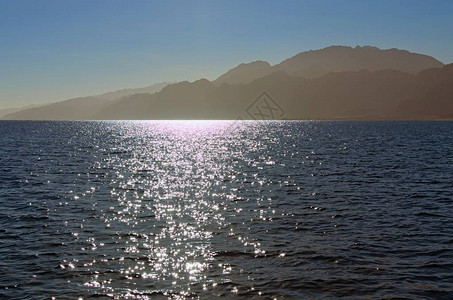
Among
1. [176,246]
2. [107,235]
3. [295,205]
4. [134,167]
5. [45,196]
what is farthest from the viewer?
[134,167]

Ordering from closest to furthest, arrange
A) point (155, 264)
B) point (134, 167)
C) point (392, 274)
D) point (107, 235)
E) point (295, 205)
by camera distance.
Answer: point (392, 274), point (155, 264), point (107, 235), point (295, 205), point (134, 167)

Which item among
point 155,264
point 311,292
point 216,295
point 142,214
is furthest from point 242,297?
point 142,214

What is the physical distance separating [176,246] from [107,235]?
491cm

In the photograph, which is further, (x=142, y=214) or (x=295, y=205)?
(x=295, y=205)

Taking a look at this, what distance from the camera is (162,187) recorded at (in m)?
40.6

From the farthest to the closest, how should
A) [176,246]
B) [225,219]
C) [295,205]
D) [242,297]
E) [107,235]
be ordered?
[295,205] < [225,219] < [107,235] < [176,246] < [242,297]

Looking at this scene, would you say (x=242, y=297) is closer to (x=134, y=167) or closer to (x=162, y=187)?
(x=162, y=187)

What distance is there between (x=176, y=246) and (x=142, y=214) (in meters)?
8.11

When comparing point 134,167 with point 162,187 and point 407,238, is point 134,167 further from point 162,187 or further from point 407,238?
point 407,238

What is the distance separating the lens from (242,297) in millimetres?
15188

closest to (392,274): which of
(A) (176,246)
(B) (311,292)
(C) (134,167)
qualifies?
(B) (311,292)

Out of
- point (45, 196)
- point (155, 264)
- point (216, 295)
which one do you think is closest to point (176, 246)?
point (155, 264)

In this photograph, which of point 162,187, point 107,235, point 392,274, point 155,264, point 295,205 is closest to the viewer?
point 392,274

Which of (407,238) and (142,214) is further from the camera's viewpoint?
(142,214)
